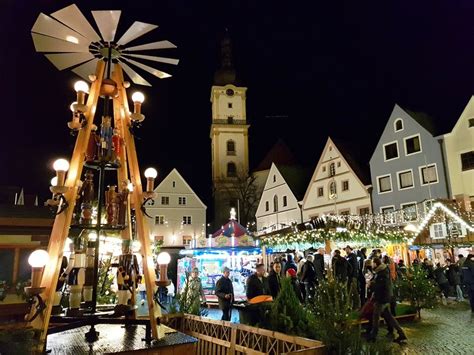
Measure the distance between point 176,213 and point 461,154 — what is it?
26875 millimetres

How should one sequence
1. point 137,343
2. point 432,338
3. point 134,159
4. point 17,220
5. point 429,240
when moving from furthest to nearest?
point 429,240, point 17,220, point 432,338, point 134,159, point 137,343

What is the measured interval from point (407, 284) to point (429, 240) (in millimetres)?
10384

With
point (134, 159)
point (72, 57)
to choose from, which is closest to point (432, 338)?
point (134, 159)

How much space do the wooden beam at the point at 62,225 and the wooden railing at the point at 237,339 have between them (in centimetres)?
163

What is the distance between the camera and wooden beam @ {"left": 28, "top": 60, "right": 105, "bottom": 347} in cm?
425

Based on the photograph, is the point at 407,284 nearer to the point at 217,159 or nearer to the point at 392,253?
the point at 392,253

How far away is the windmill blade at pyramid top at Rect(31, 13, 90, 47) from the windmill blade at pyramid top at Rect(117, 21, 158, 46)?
0.51m

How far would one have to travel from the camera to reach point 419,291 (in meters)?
11.6

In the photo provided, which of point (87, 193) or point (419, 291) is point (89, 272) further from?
point (419, 291)

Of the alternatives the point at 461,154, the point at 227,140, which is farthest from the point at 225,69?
the point at 461,154

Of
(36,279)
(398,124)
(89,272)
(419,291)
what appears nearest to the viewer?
(36,279)

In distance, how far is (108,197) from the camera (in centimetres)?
559

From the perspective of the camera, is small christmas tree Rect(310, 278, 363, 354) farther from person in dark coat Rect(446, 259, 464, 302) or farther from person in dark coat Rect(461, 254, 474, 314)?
person in dark coat Rect(446, 259, 464, 302)

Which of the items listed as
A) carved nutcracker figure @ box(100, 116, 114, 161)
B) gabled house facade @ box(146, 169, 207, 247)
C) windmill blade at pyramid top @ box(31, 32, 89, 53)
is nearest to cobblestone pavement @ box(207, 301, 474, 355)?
carved nutcracker figure @ box(100, 116, 114, 161)
